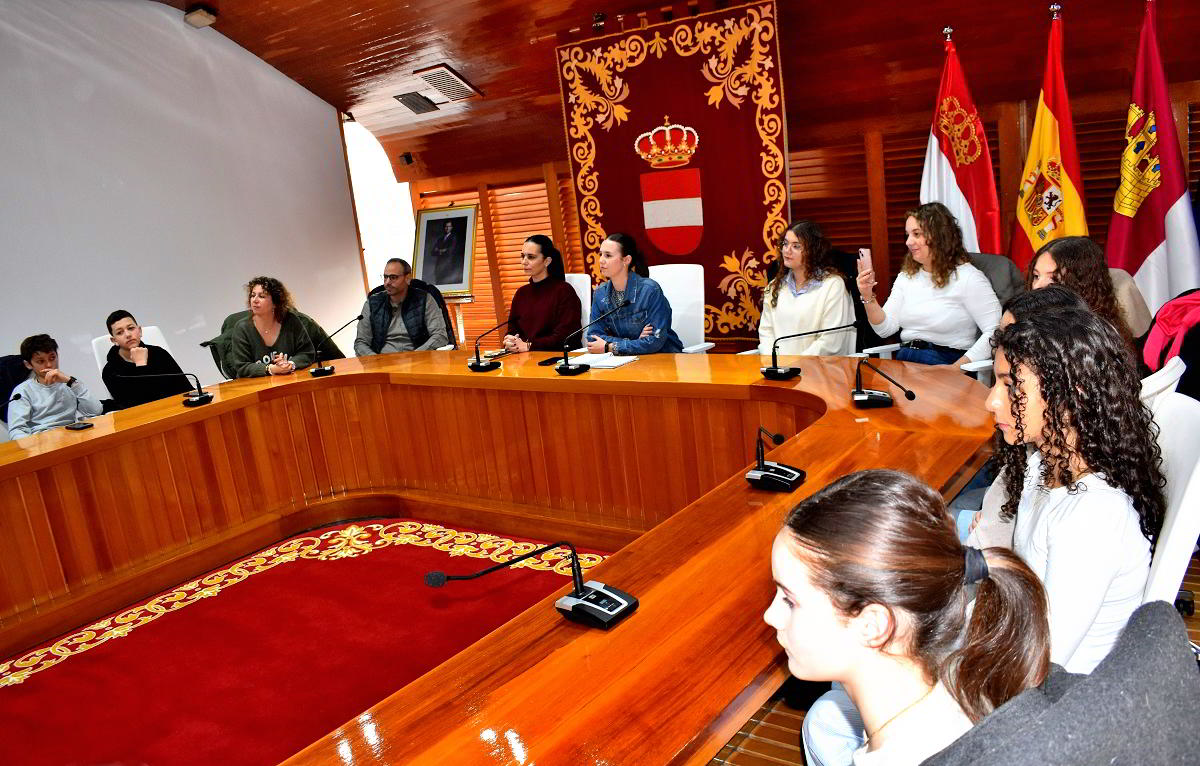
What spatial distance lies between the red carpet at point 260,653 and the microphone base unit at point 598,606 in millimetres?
1180

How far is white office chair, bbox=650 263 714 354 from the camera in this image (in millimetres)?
4141

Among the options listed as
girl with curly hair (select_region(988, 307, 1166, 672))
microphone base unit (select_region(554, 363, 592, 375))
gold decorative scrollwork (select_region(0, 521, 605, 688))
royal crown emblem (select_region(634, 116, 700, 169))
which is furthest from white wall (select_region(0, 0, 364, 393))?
girl with curly hair (select_region(988, 307, 1166, 672))

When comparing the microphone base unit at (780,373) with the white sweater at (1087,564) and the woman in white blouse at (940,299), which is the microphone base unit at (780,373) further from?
the white sweater at (1087,564)

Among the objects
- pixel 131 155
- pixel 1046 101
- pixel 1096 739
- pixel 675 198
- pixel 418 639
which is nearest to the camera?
pixel 1096 739

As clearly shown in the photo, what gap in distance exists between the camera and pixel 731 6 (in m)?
4.54

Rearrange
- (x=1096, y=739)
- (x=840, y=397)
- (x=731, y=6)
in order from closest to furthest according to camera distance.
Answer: (x=1096, y=739), (x=840, y=397), (x=731, y=6)

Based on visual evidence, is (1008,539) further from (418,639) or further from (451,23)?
(451,23)

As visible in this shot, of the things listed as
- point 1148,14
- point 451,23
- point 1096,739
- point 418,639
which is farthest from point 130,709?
point 1148,14

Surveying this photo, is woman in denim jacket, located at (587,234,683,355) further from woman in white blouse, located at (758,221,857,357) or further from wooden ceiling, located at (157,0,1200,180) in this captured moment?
wooden ceiling, located at (157,0,1200,180)

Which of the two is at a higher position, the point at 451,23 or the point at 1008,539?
the point at 451,23

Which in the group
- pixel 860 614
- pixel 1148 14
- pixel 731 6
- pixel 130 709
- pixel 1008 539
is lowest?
pixel 130 709

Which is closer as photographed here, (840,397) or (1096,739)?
(1096,739)

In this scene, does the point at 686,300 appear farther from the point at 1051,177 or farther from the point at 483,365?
the point at 1051,177

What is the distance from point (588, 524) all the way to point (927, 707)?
2.49 meters
